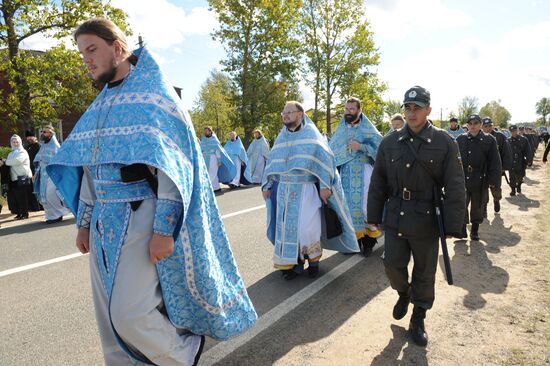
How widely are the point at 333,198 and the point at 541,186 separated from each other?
13098 mm

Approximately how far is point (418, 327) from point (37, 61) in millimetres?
16215

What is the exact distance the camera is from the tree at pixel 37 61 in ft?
50.1

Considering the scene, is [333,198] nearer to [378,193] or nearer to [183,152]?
[378,193]

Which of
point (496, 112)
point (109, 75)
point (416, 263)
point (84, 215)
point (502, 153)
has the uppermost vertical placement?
point (109, 75)

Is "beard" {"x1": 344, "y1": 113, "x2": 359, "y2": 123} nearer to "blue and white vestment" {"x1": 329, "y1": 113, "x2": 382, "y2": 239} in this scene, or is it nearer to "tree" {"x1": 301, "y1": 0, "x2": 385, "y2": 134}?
"blue and white vestment" {"x1": 329, "y1": 113, "x2": 382, "y2": 239}

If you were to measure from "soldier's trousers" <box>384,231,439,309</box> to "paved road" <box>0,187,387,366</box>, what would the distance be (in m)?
0.69

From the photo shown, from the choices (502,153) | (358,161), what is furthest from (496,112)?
(358,161)

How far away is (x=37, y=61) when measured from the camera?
1540 cm

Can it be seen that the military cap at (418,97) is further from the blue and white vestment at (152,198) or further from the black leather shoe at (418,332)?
the blue and white vestment at (152,198)

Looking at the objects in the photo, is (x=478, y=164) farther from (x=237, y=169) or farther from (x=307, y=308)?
(x=237, y=169)

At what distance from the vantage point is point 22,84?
15.6 metres

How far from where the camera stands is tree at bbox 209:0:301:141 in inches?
1161

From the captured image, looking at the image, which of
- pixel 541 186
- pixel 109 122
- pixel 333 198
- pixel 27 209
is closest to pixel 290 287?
pixel 333 198

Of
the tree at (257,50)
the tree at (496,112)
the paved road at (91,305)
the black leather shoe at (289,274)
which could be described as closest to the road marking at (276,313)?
the paved road at (91,305)
